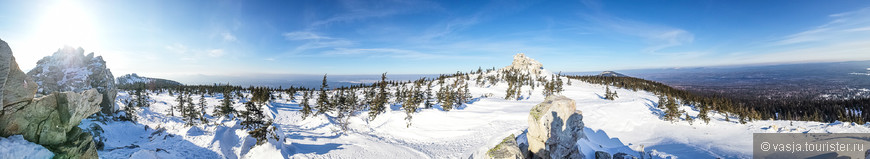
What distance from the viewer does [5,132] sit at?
25.6 feet

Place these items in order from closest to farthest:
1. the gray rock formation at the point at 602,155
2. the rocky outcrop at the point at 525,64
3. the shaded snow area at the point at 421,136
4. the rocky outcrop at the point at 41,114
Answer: the rocky outcrop at the point at 41,114 < the gray rock formation at the point at 602,155 < the shaded snow area at the point at 421,136 < the rocky outcrop at the point at 525,64

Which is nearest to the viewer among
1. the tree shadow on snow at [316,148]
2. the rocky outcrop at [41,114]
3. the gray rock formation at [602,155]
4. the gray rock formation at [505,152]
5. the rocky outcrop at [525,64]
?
the rocky outcrop at [41,114]

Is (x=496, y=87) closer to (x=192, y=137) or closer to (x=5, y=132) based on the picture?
(x=192, y=137)

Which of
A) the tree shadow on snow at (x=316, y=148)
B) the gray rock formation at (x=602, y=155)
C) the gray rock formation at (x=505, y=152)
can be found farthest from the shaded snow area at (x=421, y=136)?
→ the gray rock formation at (x=505, y=152)

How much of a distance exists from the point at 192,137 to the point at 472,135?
25.3m

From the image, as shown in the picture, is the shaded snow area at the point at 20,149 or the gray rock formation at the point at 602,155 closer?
the shaded snow area at the point at 20,149

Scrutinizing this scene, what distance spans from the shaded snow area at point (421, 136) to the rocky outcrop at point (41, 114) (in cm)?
592

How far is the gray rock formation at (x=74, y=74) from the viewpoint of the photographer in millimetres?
31922

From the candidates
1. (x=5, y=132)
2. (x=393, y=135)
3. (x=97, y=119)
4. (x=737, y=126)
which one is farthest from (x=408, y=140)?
(x=737, y=126)

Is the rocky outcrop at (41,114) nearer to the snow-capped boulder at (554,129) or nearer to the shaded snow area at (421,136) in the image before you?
the shaded snow area at (421,136)

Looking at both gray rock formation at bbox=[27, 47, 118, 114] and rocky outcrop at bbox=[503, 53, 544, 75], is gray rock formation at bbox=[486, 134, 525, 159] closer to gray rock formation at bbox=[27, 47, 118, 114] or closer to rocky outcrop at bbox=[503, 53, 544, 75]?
gray rock formation at bbox=[27, 47, 118, 114]

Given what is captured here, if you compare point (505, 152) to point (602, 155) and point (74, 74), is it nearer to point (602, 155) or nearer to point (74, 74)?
point (602, 155)

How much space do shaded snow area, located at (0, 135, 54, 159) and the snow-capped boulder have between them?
1869cm

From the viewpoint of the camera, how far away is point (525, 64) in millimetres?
169250
